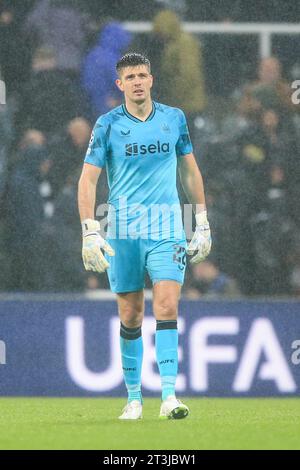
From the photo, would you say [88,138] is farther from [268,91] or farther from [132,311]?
[132,311]

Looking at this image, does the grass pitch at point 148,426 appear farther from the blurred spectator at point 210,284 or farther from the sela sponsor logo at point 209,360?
the blurred spectator at point 210,284

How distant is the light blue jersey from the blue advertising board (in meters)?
2.26

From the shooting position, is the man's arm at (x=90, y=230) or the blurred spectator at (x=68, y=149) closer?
the man's arm at (x=90, y=230)

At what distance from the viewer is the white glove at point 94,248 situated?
7863 mm

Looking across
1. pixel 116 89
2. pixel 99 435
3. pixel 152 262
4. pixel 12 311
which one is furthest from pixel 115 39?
pixel 99 435

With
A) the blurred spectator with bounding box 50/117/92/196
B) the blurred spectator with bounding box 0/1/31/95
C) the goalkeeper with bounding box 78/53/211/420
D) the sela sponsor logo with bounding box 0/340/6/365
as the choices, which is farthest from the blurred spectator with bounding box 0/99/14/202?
the goalkeeper with bounding box 78/53/211/420

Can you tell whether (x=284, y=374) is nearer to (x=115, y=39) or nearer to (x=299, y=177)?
(x=299, y=177)

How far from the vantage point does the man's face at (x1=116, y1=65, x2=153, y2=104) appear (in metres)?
7.98

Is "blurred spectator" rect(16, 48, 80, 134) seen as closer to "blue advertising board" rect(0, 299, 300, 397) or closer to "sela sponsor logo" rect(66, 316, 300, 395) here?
"blue advertising board" rect(0, 299, 300, 397)

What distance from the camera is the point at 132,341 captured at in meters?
8.09

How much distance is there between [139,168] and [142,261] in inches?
20.4

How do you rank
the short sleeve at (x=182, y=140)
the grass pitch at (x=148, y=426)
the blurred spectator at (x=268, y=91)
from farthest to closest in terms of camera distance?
the blurred spectator at (x=268, y=91) < the short sleeve at (x=182, y=140) < the grass pitch at (x=148, y=426)

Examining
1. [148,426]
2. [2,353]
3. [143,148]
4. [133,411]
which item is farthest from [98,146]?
[2,353]

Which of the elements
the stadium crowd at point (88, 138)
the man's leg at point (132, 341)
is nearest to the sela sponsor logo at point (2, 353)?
the stadium crowd at point (88, 138)
